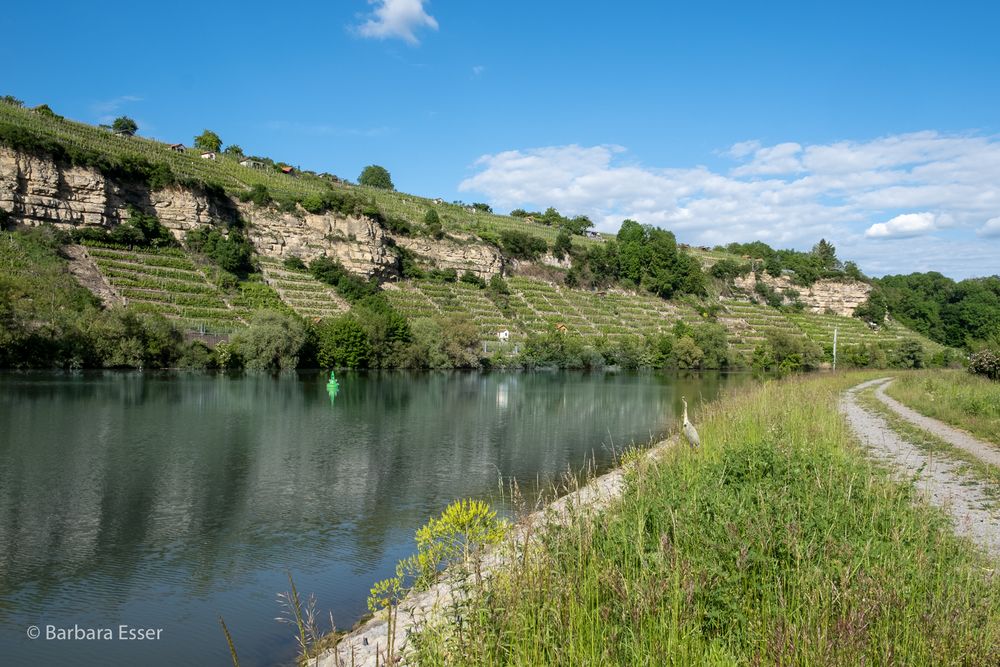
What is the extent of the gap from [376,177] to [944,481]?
148 metres

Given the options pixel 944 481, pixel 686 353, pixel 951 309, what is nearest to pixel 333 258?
pixel 686 353

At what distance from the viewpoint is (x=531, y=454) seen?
69.9 ft

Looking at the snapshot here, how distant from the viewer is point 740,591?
520cm

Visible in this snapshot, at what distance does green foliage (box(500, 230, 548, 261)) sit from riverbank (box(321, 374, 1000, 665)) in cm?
9839

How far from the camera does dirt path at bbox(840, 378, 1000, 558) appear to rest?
300 inches

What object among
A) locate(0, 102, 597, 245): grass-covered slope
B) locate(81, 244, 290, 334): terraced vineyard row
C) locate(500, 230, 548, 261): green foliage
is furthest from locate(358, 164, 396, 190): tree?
locate(81, 244, 290, 334): terraced vineyard row

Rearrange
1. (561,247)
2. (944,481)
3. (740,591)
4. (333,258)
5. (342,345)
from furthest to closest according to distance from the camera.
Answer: (561,247) < (333,258) < (342,345) < (944,481) < (740,591)

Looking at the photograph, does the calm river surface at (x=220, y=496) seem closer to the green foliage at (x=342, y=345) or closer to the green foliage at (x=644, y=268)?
the green foliage at (x=342, y=345)

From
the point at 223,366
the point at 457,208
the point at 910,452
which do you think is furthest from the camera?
the point at 457,208

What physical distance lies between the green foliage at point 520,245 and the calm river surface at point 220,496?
71.1m

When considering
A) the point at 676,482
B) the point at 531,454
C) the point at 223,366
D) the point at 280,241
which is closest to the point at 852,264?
the point at 280,241

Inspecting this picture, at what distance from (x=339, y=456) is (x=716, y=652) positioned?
1722 centimetres

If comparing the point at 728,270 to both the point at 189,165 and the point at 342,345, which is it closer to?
the point at 342,345

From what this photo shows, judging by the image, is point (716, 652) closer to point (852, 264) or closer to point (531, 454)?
point (531, 454)
